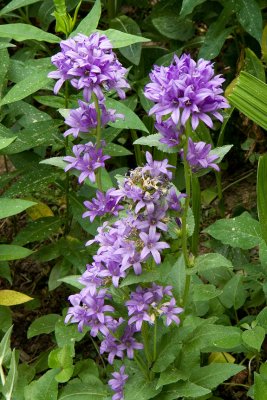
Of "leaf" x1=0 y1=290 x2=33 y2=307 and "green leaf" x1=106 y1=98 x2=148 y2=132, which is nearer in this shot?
"green leaf" x1=106 y1=98 x2=148 y2=132

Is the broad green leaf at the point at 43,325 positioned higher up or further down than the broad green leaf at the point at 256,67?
further down

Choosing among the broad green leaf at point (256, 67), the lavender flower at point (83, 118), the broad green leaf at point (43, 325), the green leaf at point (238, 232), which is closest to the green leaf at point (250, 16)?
the broad green leaf at point (256, 67)

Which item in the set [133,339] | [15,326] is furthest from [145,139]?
[15,326]

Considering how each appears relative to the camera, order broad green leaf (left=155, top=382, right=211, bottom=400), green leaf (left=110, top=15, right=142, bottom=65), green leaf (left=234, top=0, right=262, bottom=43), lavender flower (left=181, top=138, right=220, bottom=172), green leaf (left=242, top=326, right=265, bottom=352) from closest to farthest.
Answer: lavender flower (left=181, top=138, right=220, bottom=172)
broad green leaf (left=155, top=382, right=211, bottom=400)
green leaf (left=242, top=326, right=265, bottom=352)
green leaf (left=234, top=0, right=262, bottom=43)
green leaf (left=110, top=15, right=142, bottom=65)

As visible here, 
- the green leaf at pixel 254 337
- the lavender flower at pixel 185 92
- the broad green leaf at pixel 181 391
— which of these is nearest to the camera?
the lavender flower at pixel 185 92

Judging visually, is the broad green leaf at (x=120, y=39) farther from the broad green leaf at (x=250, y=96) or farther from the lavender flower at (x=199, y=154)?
the lavender flower at (x=199, y=154)

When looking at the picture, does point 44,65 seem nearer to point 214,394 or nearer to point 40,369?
point 40,369

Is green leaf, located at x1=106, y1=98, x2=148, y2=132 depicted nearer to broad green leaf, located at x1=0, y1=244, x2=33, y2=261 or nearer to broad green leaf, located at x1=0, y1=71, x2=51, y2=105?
broad green leaf, located at x1=0, y1=71, x2=51, y2=105

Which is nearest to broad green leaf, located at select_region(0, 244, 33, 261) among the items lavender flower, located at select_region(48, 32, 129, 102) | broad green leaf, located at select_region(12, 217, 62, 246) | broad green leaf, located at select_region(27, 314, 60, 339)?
broad green leaf, located at select_region(12, 217, 62, 246)
